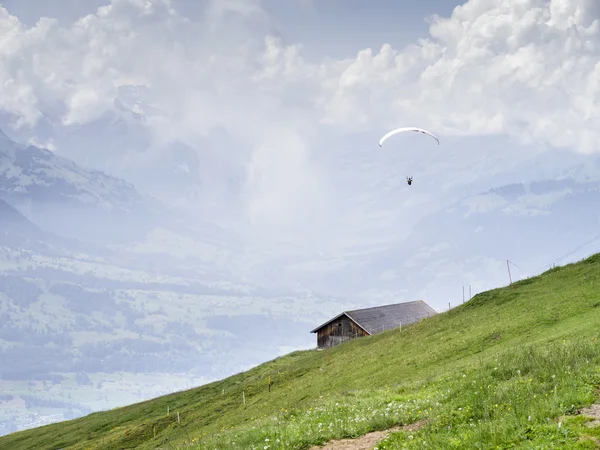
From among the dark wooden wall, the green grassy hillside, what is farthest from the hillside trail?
the dark wooden wall

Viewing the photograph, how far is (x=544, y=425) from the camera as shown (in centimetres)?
1449

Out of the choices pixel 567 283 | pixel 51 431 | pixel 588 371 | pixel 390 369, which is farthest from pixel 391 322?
pixel 588 371

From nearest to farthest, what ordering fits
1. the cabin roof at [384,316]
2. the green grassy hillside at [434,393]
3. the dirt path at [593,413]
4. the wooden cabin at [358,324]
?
the dirt path at [593,413] → the green grassy hillside at [434,393] → the wooden cabin at [358,324] → the cabin roof at [384,316]

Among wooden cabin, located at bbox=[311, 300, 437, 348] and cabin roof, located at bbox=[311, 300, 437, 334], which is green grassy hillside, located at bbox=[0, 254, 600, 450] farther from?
cabin roof, located at bbox=[311, 300, 437, 334]

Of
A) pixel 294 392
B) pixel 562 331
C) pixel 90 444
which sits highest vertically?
pixel 562 331

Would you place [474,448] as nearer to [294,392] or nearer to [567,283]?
[294,392]

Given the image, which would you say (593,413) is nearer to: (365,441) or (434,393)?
(365,441)

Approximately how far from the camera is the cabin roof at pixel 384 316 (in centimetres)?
9581

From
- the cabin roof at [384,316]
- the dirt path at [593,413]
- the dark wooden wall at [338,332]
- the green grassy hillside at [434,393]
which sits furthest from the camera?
the dark wooden wall at [338,332]

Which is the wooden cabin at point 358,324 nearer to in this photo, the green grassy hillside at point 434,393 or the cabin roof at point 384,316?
the cabin roof at point 384,316

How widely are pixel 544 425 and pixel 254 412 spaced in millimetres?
37896

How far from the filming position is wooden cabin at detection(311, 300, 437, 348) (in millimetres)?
95375

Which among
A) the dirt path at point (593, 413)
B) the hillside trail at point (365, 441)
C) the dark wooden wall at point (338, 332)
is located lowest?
the hillside trail at point (365, 441)

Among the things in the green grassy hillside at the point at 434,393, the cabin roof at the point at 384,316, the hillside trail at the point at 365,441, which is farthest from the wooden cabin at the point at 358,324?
the hillside trail at the point at 365,441
